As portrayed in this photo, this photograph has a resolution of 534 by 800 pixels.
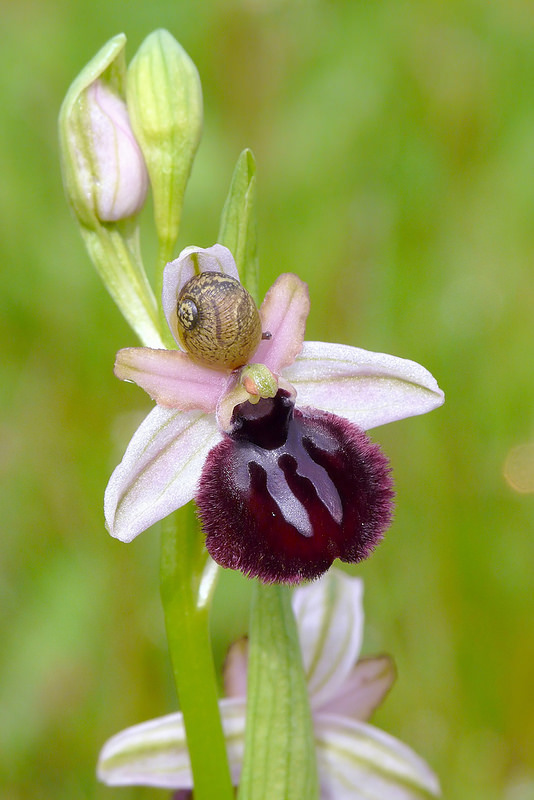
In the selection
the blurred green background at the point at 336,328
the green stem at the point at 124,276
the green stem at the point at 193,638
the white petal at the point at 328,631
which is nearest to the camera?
the green stem at the point at 193,638

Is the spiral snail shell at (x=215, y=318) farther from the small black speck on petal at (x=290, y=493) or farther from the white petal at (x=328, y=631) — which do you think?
the white petal at (x=328, y=631)

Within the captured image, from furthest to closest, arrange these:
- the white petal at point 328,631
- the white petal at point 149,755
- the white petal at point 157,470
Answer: the white petal at point 328,631, the white petal at point 149,755, the white petal at point 157,470

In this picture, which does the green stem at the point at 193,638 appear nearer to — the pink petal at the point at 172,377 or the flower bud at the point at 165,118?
the pink petal at the point at 172,377

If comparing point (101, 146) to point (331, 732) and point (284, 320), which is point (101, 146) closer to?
point (284, 320)

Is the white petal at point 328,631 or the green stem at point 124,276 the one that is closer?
the green stem at point 124,276

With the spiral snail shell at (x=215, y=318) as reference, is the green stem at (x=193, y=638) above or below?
below

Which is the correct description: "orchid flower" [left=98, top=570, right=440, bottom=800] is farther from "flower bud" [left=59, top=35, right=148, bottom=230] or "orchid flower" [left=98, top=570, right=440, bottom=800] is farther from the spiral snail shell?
"flower bud" [left=59, top=35, right=148, bottom=230]

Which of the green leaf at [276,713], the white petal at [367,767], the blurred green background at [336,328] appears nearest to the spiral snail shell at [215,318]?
the green leaf at [276,713]

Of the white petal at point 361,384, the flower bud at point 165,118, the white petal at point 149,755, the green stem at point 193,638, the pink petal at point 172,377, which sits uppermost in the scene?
the flower bud at point 165,118

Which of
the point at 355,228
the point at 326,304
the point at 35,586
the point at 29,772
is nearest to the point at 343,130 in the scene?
the point at 355,228
